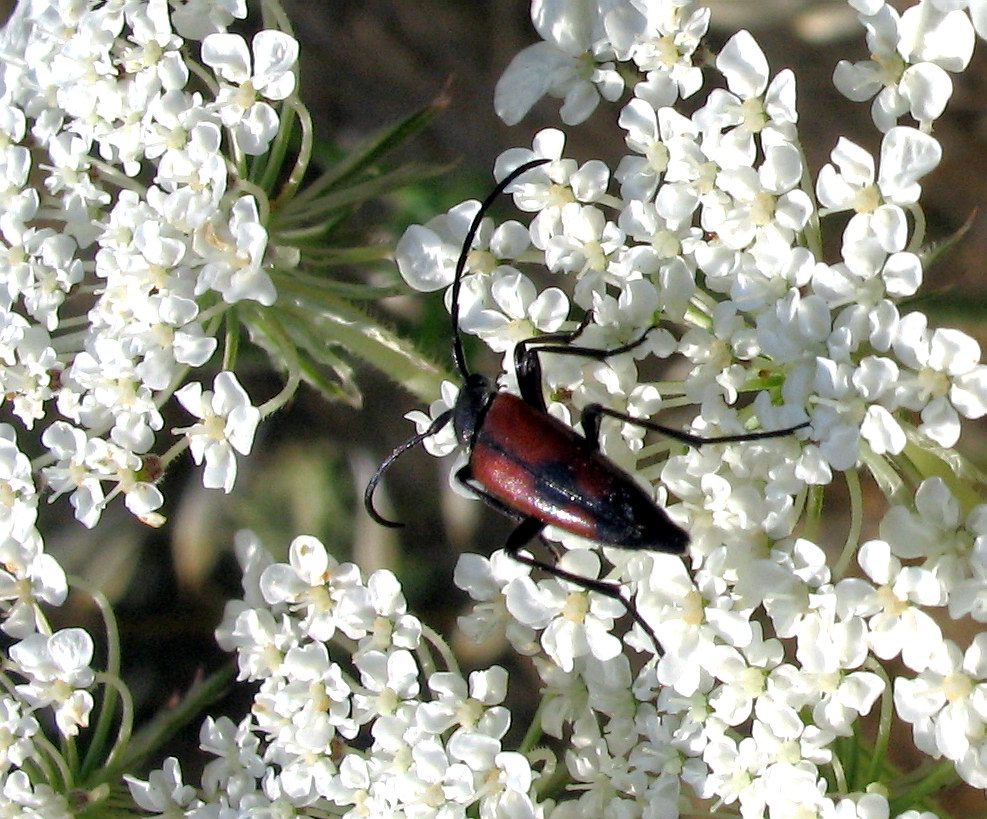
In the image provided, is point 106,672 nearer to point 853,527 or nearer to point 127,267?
point 127,267

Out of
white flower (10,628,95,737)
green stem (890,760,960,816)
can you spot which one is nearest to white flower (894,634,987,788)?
green stem (890,760,960,816)

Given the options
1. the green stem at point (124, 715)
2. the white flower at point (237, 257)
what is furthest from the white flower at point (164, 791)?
the white flower at point (237, 257)

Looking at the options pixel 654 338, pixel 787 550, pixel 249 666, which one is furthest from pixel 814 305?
pixel 249 666

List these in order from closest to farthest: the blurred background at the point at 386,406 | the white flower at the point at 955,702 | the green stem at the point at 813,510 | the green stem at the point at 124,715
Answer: the white flower at the point at 955,702
the green stem at the point at 813,510
the green stem at the point at 124,715
the blurred background at the point at 386,406

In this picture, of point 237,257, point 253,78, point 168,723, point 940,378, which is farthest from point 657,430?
point 168,723

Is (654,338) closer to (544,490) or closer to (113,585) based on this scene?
(544,490)

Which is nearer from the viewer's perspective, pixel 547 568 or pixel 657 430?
pixel 657 430

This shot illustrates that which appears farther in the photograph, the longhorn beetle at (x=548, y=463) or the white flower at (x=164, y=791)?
the white flower at (x=164, y=791)

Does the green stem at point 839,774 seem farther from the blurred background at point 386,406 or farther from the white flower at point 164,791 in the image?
the blurred background at point 386,406

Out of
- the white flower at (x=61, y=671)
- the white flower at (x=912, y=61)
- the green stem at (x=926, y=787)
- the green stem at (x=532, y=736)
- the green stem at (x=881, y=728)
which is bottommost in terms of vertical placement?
the white flower at (x=61, y=671)
